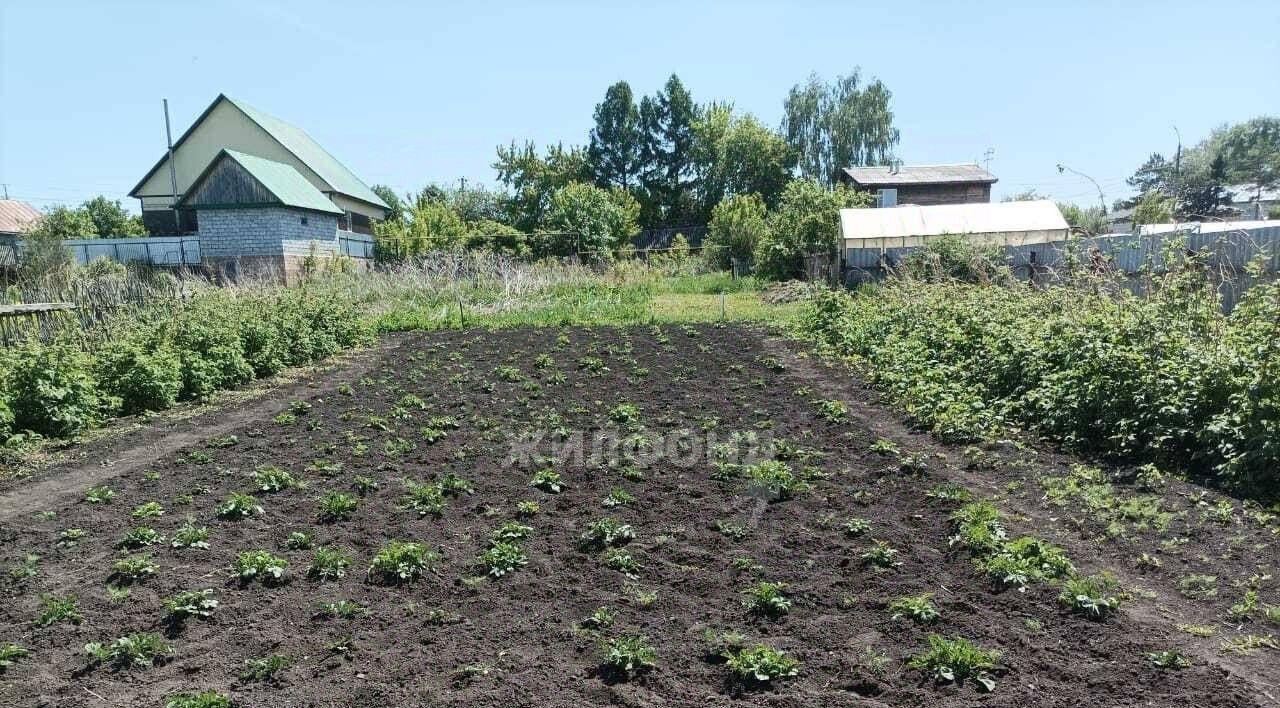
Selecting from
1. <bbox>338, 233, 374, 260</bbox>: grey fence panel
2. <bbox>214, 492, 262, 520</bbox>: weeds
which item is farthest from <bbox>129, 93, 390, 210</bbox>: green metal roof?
<bbox>214, 492, 262, 520</bbox>: weeds

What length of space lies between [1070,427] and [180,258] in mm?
27672

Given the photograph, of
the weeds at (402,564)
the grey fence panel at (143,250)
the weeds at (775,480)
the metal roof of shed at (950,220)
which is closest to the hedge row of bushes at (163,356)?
the weeds at (402,564)

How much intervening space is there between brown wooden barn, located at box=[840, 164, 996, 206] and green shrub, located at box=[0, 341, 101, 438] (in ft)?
130

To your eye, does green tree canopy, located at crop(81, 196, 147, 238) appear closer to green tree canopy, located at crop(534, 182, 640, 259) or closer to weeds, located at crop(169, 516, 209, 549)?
green tree canopy, located at crop(534, 182, 640, 259)

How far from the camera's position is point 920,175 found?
4369cm

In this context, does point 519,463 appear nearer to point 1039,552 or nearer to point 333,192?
point 1039,552

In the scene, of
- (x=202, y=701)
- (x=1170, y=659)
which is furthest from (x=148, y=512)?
(x=1170, y=659)

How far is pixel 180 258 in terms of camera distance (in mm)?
25969

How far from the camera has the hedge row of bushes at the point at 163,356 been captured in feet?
27.0

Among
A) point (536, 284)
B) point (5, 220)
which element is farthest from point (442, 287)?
point (5, 220)

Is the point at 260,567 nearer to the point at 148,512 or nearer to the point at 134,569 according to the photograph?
the point at 134,569

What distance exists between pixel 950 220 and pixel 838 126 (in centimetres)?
2714

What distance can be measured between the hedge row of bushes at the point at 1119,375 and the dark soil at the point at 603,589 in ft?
2.02

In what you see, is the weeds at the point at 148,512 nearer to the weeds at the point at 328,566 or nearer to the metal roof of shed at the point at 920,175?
the weeds at the point at 328,566
